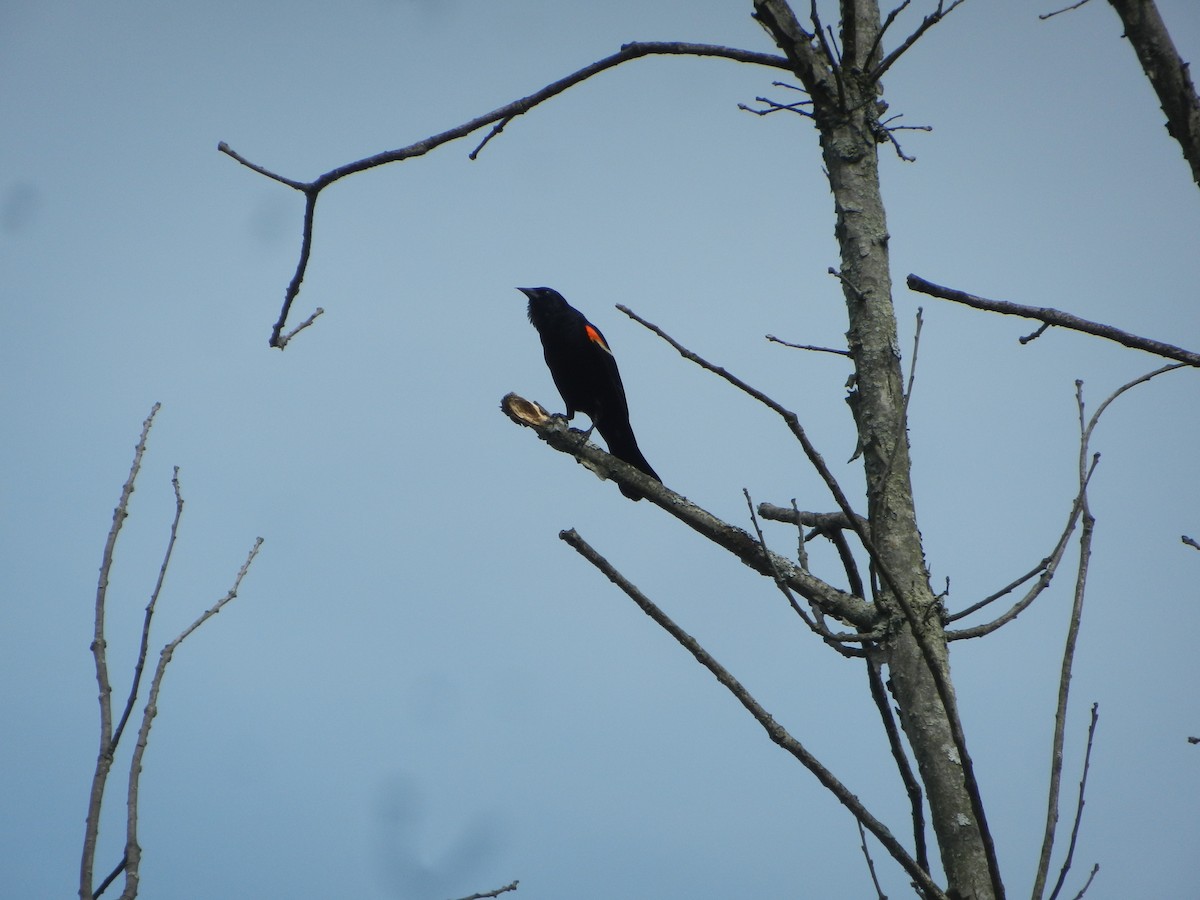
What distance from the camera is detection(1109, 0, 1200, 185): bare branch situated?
1.08 metres

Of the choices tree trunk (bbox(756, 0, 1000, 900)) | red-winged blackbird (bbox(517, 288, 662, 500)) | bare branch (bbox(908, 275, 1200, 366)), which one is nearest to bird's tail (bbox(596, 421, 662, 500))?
red-winged blackbird (bbox(517, 288, 662, 500))

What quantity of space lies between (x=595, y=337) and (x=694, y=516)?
12.9ft

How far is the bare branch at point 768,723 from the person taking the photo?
1.61 meters

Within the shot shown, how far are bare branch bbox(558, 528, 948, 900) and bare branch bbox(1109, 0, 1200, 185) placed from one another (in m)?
1.03

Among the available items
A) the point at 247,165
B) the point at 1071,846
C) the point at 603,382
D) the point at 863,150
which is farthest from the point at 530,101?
the point at 603,382

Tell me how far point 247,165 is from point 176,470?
0.73m

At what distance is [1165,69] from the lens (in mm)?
1087

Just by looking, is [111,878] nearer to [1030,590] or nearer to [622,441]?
[1030,590]

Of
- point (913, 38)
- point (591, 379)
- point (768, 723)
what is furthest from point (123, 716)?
point (591, 379)

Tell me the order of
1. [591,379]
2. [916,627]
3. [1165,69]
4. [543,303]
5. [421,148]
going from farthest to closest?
1. [543,303]
2. [591,379]
3. [421,148]
4. [916,627]
5. [1165,69]

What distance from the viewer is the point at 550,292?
7.24 meters

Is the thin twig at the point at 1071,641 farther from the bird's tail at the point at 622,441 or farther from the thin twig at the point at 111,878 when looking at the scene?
the bird's tail at the point at 622,441

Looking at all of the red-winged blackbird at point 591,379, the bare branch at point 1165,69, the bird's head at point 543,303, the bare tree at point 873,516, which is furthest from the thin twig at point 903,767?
the bird's head at point 543,303

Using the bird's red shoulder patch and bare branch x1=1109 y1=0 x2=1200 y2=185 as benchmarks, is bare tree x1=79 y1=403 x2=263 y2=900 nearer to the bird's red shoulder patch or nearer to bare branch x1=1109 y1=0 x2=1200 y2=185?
bare branch x1=1109 y1=0 x2=1200 y2=185
